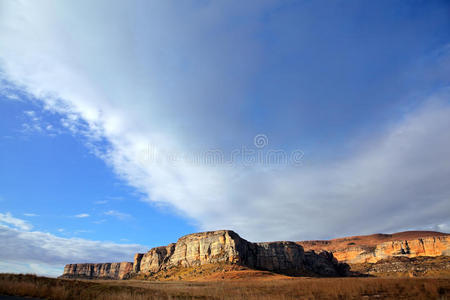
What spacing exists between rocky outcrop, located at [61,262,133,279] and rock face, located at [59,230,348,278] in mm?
46678

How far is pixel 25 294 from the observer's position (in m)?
13.2

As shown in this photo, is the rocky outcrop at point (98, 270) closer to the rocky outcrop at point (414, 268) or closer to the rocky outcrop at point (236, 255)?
the rocky outcrop at point (236, 255)

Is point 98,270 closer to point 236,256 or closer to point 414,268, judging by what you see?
point 236,256

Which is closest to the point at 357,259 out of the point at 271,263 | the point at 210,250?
the point at 271,263

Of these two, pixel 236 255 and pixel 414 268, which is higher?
pixel 236 255

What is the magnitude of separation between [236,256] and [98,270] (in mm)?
136629

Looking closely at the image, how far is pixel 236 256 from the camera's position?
93.2 m

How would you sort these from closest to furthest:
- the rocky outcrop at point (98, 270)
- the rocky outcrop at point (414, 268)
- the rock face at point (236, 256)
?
the rocky outcrop at point (414, 268)
the rock face at point (236, 256)
the rocky outcrop at point (98, 270)

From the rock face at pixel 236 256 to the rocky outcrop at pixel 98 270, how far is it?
4668 centimetres

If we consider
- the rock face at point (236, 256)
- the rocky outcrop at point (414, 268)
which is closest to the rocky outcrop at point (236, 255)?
the rock face at point (236, 256)

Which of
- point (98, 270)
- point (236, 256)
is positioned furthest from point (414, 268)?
point (98, 270)

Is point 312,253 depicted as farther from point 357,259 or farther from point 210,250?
point 210,250

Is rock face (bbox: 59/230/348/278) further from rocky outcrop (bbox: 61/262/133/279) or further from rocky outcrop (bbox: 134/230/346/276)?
rocky outcrop (bbox: 61/262/133/279)

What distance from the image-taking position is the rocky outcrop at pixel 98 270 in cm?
17662
